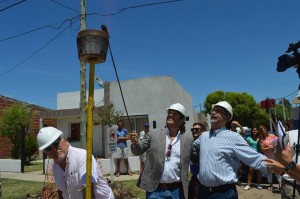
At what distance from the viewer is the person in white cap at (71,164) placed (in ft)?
10.3

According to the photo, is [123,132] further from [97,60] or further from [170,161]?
[97,60]

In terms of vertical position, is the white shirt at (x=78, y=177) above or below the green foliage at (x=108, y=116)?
below

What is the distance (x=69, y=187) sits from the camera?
327 cm

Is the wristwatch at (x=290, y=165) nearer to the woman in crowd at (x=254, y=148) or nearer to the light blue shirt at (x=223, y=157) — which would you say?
the light blue shirt at (x=223, y=157)

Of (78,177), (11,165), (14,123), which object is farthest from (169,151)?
(14,123)

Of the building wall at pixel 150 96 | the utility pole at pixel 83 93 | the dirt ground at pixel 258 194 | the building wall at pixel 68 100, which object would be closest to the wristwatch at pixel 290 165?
the dirt ground at pixel 258 194

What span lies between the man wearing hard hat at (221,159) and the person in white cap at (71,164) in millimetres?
1139

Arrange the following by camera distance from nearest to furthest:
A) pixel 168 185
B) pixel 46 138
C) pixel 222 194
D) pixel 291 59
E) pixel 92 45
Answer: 1. pixel 291 59
2. pixel 92 45
3. pixel 46 138
4. pixel 222 194
5. pixel 168 185

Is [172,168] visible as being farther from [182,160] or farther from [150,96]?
[150,96]

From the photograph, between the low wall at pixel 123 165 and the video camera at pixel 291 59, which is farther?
the low wall at pixel 123 165

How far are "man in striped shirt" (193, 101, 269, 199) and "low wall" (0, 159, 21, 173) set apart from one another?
12.6 meters

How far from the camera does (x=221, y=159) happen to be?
3.80 meters

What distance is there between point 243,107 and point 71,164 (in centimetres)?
4005

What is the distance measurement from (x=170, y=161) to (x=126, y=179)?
7128mm
